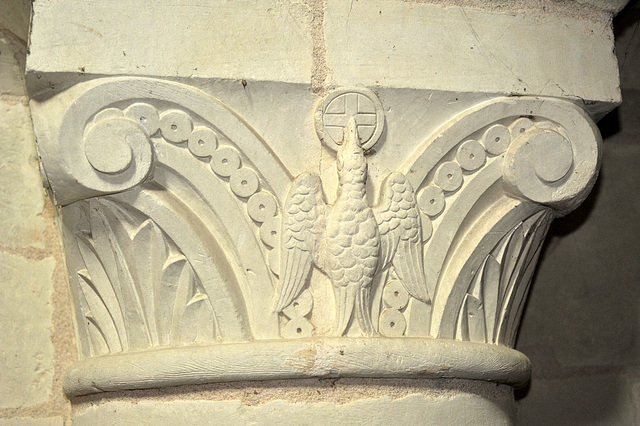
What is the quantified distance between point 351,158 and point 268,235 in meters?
0.22

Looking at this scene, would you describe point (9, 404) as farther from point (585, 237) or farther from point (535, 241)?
point (585, 237)

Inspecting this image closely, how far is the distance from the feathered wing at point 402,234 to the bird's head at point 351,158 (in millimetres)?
69

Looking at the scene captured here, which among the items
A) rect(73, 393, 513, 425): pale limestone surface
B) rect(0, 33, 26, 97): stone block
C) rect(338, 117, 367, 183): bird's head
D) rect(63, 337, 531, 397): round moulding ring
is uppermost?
rect(0, 33, 26, 97): stone block

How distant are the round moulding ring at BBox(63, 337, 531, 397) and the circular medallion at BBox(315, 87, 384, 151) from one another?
39 centimetres

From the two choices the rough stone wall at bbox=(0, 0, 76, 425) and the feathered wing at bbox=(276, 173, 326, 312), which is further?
the rough stone wall at bbox=(0, 0, 76, 425)

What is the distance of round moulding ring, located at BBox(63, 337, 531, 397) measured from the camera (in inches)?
56.9

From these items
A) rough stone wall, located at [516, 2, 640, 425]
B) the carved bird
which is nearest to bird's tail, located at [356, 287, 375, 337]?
the carved bird

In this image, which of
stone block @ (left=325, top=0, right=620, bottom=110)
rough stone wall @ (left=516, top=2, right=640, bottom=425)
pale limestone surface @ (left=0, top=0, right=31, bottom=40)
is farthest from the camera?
rough stone wall @ (left=516, top=2, right=640, bottom=425)

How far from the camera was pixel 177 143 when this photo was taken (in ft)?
4.92

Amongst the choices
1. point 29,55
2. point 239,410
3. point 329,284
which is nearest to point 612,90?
point 329,284

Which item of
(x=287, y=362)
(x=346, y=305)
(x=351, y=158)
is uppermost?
(x=351, y=158)

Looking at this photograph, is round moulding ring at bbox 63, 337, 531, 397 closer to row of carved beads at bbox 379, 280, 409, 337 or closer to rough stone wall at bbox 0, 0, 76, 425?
row of carved beads at bbox 379, 280, 409, 337

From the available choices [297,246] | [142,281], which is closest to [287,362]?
[297,246]

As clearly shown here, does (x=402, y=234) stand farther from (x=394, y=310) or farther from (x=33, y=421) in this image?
(x=33, y=421)
